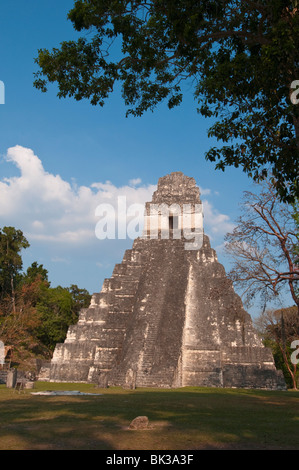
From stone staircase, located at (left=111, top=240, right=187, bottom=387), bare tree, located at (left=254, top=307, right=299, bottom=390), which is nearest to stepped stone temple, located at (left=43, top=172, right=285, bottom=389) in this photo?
stone staircase, located at (left=111, top=240, right=187, bottom=387)

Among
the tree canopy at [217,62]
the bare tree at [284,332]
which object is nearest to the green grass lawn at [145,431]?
the tree canopy at [217,62]

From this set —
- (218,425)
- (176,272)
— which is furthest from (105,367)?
(218,425)

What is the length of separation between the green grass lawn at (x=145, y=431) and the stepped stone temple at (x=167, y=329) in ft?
19.6

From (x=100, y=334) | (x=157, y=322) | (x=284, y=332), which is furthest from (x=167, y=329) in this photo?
(x=284, y=332)

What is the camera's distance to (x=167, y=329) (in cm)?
1670

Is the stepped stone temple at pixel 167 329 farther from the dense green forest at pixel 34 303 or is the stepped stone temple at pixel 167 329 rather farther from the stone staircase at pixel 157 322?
the dense green forest at pixel 34 303

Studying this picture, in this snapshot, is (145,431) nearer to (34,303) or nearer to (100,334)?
(100,334)

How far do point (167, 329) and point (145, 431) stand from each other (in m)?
11.7

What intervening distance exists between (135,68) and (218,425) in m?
6.33

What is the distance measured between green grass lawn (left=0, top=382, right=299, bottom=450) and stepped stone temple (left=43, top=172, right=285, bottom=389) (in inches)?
235

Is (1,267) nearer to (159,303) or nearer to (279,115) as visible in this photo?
(159,303)

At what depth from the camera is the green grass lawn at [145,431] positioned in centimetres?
445

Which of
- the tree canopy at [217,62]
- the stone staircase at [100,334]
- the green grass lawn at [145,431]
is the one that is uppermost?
the tree canopy at [217,62]

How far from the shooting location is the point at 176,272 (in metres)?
19.3
